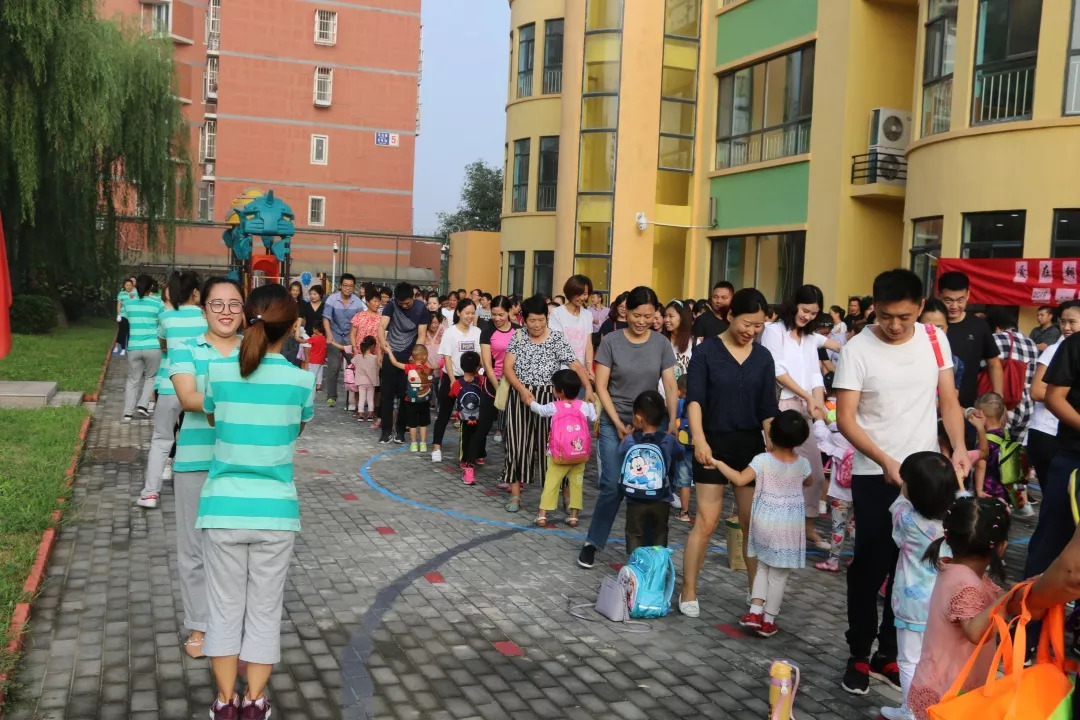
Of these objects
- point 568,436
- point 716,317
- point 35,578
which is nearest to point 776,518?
point 568,436

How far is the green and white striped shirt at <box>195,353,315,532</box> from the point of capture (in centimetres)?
458

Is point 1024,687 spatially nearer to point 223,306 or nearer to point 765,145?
point 223,306

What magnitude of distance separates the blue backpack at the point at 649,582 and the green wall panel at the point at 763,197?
16898mm

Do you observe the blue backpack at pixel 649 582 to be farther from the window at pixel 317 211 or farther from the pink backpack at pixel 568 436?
the window at pixel 317 211

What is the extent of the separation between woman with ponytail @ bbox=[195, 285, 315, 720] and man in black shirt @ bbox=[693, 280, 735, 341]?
6.27m

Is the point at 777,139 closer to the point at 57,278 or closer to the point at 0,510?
the point at 0,510

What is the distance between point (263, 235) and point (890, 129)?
18.7m

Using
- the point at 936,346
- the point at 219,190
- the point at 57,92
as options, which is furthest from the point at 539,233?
the point at 936,346

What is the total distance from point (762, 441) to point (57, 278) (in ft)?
97.4

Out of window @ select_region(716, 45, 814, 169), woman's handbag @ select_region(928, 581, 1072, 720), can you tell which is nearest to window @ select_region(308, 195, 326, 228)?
window @ select_region(716, 45, 814, 169)

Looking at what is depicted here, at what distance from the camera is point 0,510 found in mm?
8297

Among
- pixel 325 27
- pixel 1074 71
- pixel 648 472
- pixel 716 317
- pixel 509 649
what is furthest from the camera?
pixel 325 27

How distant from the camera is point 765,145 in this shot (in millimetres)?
24469

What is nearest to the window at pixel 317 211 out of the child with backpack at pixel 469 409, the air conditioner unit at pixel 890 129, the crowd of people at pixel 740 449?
the air conditioner unit at pixel 890 129
